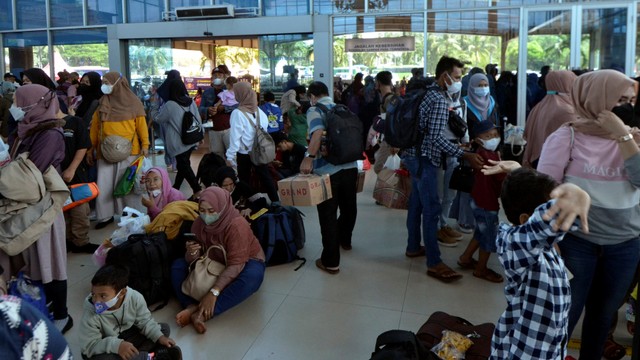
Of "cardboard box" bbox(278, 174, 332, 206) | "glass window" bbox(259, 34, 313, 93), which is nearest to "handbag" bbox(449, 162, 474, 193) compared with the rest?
"cardboard box" bbox(278, 174, 332, 206)

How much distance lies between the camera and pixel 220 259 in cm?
357

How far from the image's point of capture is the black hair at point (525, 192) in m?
1.80

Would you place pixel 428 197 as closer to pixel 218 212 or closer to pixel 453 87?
pixel 453 87

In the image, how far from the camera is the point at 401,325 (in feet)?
10.7

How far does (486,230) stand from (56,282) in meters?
2.94

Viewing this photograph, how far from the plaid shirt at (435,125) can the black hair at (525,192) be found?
189cm

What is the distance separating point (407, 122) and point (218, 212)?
4.96 ft

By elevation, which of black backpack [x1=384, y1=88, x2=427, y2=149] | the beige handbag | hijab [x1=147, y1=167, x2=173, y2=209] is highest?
black backpack [x1=384, y1=88, x2=427, y2=149]

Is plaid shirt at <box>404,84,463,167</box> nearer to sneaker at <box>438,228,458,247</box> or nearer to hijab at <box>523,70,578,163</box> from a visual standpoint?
hijab at <box>523,70,578,163</box>

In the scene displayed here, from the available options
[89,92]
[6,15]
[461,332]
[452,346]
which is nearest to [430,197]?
[461,332]

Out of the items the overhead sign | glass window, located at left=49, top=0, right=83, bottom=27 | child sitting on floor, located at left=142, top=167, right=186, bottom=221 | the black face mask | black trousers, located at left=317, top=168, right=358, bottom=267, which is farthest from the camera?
glass window, located at left=49, top=0, right=83, bottom=27

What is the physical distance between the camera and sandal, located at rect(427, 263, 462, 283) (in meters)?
3.91

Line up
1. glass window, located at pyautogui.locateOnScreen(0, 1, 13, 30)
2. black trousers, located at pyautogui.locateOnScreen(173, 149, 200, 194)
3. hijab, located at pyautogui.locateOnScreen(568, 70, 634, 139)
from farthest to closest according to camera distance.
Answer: glass window, located at pyautogui.locateOnScreen(0, 1, 13, 30), black trousers, located at pyautogui.locateOnScreen(173, 149, 200, 194), hijab, located at pyautogui.locateOnScreen(568, 70, 634, 139)

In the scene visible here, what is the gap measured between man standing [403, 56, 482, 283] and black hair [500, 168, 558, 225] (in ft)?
5.95
